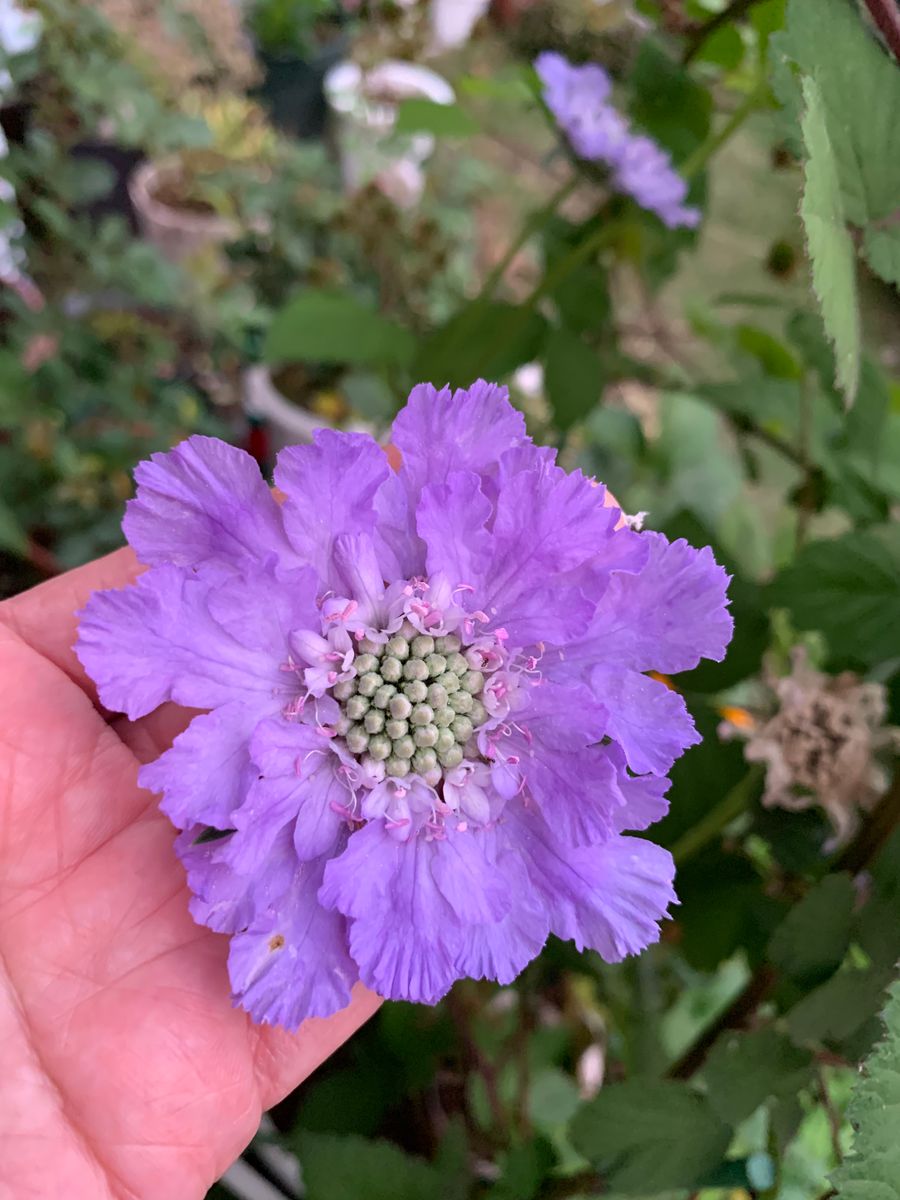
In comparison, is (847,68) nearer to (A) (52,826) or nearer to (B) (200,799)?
(B) (200,799)

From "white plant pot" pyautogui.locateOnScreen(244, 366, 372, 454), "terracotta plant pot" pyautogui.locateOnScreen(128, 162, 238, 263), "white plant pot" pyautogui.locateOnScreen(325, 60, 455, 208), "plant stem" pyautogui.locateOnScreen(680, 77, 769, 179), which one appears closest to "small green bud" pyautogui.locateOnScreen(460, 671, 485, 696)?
"plant stem" pyautogui.locateOnScreen(680, 77, 769, 179)

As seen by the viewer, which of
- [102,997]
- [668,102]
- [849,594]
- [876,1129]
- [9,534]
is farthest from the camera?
[9,534]

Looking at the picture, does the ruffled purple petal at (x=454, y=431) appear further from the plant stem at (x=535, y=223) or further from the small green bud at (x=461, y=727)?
the plant stem at (x=535, y=223)

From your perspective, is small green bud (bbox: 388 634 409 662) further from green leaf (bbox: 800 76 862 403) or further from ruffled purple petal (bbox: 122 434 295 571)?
green leaf (bbox: 800 76 862 403)

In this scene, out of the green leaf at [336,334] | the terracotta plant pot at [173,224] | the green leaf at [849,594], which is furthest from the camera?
the terracotta plant pot at [173,224]

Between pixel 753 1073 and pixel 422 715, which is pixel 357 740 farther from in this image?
pixel 753 1073

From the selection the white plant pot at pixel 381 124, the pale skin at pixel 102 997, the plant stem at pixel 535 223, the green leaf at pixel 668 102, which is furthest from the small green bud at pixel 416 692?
the white plant pot at pixel 381 124

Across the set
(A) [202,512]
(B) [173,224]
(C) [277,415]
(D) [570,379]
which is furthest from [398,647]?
(B) [173,224]

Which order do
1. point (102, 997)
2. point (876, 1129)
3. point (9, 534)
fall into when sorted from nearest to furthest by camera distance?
point (876, 1129) → point (102, 997) → point (9, 534)

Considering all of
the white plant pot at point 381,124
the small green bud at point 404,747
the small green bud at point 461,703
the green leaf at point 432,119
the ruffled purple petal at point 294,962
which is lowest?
the white plant pot at point 381,124
